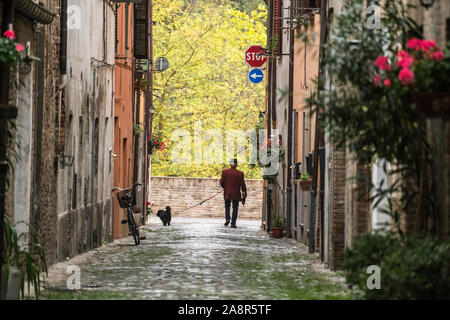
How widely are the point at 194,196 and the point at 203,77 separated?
9789 millimetres

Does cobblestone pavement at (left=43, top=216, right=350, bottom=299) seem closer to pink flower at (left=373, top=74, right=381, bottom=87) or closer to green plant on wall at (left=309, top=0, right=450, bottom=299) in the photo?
green plant on wall at (left=309, top=0, right=450, bottom=299)

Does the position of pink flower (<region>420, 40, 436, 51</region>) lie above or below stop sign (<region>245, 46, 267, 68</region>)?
below

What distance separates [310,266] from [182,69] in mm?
34913

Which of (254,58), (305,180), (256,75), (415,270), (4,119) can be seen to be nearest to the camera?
(415,270)

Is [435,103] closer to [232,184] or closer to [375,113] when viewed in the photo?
[375,113]

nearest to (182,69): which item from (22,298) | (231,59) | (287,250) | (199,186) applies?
(231,59)

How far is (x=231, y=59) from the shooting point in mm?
53844

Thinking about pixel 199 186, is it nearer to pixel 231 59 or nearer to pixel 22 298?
pixel 231 59

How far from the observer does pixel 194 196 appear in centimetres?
4344

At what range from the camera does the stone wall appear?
43188 millimetres

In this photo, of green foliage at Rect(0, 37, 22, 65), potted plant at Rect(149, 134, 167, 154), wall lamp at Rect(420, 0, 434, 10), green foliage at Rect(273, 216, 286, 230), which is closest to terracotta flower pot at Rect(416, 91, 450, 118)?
wall lamp at Rect(420, 0, 434, 10)

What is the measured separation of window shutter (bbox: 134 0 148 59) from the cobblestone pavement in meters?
7.71

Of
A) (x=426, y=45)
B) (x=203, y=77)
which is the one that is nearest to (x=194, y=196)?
(x=203, y=77)

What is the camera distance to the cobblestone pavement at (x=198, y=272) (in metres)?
12.1
